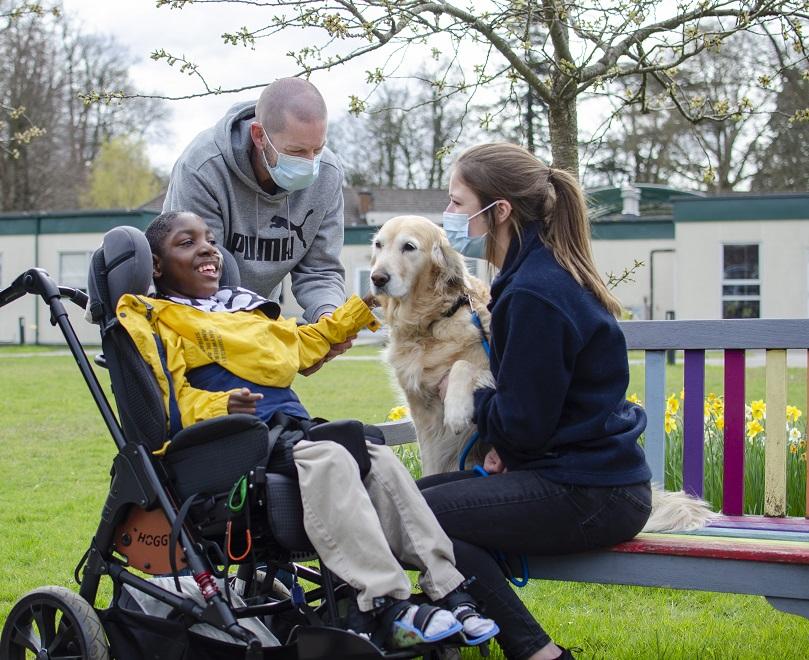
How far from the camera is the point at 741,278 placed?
23.9 meters

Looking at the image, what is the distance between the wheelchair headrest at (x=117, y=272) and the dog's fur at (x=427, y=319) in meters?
1.03

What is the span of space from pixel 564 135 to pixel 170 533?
3344 mm

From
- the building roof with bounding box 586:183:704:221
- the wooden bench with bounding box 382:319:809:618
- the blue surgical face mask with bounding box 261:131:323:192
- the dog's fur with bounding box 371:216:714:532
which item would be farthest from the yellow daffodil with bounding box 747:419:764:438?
the building roof with bounding box 586:183:704:221

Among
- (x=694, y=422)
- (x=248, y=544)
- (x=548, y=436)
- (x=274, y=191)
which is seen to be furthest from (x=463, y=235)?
(x=694, y=422)

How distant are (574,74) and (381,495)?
9.08 ft

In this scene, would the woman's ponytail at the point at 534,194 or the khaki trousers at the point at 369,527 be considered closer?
the khaki trousers at the point at 369,527

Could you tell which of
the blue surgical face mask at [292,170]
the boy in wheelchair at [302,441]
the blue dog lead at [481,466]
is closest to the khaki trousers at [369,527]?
the boy in wheelchair at [302,441]

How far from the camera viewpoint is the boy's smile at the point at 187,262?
324 centimetres

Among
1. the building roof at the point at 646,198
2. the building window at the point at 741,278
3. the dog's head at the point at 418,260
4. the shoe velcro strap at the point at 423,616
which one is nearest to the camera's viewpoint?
the shoe velcro strap at the point at 423,616

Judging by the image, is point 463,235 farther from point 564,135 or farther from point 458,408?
point 564,135

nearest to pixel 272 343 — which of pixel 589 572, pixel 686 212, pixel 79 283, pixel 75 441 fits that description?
pixel 589 572

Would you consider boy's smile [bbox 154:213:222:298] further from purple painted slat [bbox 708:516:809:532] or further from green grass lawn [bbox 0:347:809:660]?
purple painted slat [bbox 708:516:809:532]

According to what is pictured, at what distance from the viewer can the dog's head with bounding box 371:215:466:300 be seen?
3.87m

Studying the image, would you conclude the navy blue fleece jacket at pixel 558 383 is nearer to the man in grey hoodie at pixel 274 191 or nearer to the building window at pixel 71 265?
the man in grey hoodie at pixel 274 191
